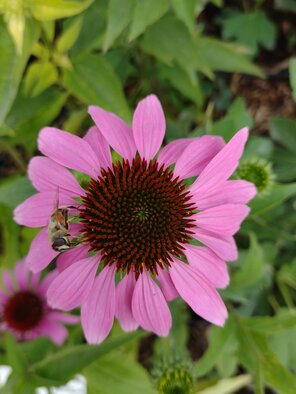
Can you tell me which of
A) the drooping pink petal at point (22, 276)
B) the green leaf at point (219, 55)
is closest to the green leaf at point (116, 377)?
the drooping pink petal at point (22, 276)

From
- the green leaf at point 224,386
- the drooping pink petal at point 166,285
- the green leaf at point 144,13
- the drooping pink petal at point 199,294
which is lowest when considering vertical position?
the green leaf at point 224,386

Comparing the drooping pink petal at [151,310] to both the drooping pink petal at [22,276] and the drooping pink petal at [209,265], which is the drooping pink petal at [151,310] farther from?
the drooping pink petal at [22,276]

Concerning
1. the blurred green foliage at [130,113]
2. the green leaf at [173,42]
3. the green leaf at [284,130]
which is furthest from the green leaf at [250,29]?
the green leaf at [173,42]

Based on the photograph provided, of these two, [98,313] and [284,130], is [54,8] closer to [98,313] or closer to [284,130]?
[98,313]

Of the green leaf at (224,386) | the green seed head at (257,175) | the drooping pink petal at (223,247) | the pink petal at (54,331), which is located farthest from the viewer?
the green leaf at (224,386)

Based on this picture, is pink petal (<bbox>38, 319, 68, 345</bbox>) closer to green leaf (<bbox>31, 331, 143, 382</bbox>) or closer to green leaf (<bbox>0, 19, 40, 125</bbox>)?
green leaf (<bbox>31, 331, 143, 382</bbox>)

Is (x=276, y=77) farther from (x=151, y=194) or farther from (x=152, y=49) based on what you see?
(x=151, y=194)

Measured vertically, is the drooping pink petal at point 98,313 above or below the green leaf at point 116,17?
below

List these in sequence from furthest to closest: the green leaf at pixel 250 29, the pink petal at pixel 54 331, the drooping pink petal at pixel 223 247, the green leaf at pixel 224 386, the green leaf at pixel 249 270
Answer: the green leaf at pixel 250 29 → the green leaf at pixel 224 386 → the pink petal at pixel 54 331 → the green leaf at pixel 249 270 → the drooping pink petal at pixel 223 247

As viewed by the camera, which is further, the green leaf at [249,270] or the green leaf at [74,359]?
the green leaf at [249,270]
